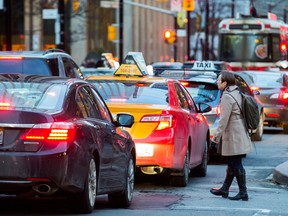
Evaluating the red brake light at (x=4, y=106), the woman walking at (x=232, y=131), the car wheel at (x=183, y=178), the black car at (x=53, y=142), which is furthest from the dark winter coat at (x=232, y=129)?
the red brake light at (x=4, y=106)

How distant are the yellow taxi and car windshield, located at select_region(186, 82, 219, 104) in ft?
8.64

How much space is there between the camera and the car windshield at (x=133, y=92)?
42.0 ft

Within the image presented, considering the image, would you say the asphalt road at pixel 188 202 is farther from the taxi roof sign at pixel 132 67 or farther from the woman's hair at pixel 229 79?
the taxi roof sign at pixel 132 67

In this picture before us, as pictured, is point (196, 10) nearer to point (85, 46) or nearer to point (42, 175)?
point (85, 46)

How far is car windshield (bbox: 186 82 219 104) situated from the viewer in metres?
17.1

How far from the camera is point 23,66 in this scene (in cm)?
1539

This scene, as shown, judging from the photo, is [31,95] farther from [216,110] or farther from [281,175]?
[216,110]

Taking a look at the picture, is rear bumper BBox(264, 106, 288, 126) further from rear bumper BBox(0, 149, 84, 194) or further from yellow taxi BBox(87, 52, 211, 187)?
rear bumper BBox(0, 149, 84, 194)

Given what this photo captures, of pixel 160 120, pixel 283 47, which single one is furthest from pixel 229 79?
pixel 283 47

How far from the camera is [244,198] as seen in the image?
11.8 meters

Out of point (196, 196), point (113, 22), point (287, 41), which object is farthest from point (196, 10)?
point (196, 196)

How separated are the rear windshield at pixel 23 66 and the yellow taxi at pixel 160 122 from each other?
1.71m

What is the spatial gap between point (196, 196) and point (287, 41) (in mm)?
31641

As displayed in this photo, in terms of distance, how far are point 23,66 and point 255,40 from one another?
83.6 ft
